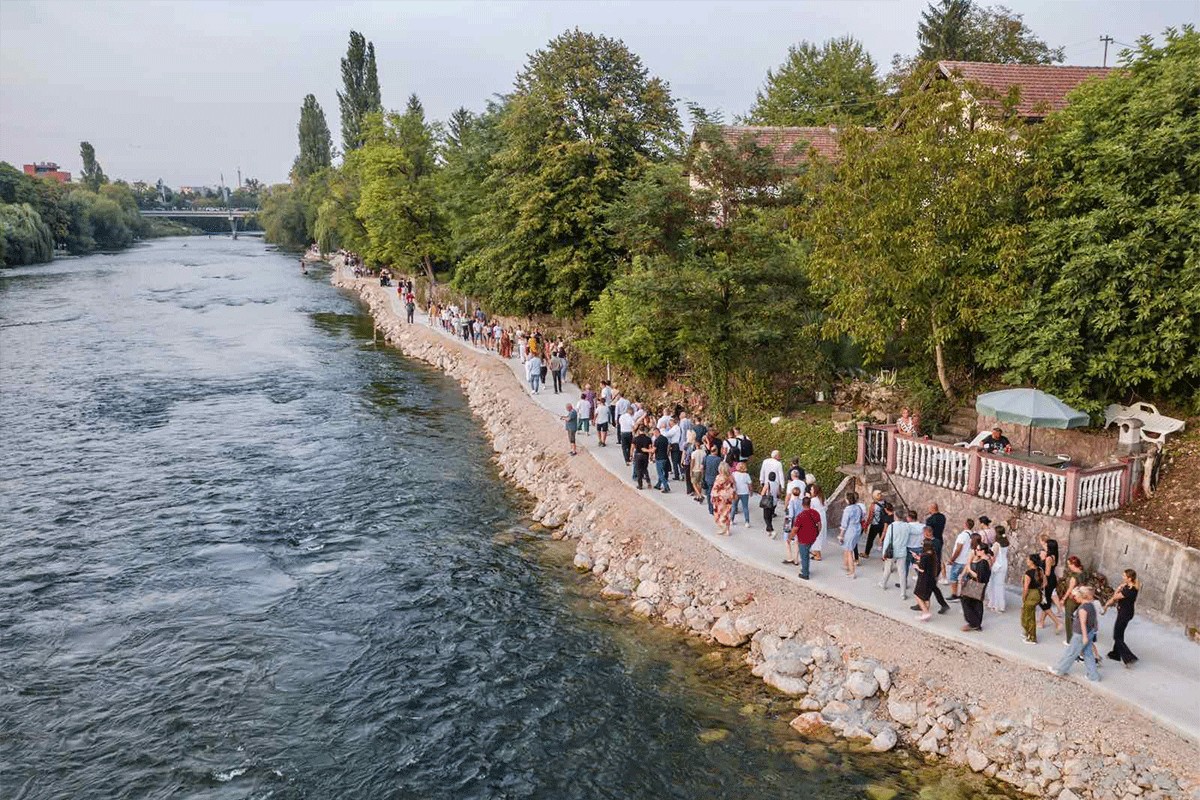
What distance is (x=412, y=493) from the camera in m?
22.5

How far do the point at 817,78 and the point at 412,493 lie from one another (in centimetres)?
4757

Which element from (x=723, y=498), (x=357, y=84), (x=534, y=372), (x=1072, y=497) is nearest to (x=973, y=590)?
(x=1072, y=497)

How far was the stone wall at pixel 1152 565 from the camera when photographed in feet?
41.0

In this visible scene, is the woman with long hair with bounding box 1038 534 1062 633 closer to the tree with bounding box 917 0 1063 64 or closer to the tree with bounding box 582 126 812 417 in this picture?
the tree with bounding box 582 126 812 417

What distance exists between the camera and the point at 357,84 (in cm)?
9300

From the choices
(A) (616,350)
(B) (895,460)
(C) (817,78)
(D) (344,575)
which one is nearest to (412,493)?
(D) (344,575)

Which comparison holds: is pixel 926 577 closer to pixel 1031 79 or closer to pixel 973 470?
pixel 973 470

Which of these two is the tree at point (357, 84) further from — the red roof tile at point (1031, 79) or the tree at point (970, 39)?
the red roof tile at point (1031, 79)

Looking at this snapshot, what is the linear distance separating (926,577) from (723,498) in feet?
15.3

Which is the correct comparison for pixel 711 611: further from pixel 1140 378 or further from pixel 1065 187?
pixel 1065 187

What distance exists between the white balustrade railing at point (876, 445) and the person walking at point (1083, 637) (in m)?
6.01

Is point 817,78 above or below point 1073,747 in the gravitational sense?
above

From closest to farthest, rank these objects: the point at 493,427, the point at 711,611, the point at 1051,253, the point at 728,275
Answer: the point at 711,611 → the point at 1051,253 → the point at 728,275 → the point at 493,427

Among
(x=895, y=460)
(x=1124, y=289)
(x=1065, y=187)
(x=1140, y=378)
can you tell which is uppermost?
(x=1065, y=187)
